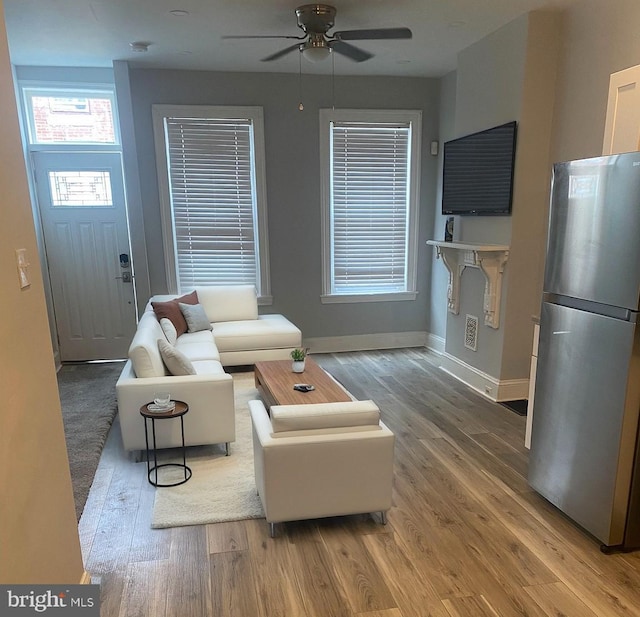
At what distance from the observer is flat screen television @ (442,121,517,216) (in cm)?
396

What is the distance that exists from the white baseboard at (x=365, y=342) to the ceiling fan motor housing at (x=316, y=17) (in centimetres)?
334

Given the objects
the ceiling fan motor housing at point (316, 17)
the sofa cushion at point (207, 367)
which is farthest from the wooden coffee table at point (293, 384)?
the ceiling fan motor housing at point (316, 17)

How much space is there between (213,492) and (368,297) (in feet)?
11.5

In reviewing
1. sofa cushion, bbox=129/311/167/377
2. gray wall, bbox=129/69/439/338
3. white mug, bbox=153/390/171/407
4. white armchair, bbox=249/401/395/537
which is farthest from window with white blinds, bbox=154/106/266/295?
white armchair, bbox=249/401/395/537

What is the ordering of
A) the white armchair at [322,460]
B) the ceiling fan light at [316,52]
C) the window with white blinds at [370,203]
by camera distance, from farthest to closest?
the window with white blinds at [370,203] → the ceiling fan light at [316,52] → the white armchair at [322,460]

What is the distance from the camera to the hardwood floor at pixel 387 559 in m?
2.04

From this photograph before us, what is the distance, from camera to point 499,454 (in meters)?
3.33

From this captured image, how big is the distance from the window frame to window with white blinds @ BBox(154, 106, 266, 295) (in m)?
0.01

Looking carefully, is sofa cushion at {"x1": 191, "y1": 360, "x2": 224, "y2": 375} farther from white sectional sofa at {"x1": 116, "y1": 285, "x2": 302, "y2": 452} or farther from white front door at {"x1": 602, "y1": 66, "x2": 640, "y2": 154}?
white front door at {"x1": 602, "y1": 66, "x2": 640, "y2": 154}

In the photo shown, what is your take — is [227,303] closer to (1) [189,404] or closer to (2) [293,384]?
(2) [293,384]

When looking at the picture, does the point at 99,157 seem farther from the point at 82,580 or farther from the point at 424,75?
the point at 82,580

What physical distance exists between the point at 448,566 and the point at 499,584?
227 mm

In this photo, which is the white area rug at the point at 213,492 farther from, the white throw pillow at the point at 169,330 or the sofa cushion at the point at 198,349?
the white throw pillow at the point at 169,330

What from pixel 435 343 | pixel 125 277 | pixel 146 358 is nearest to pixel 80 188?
pixel 125 277
